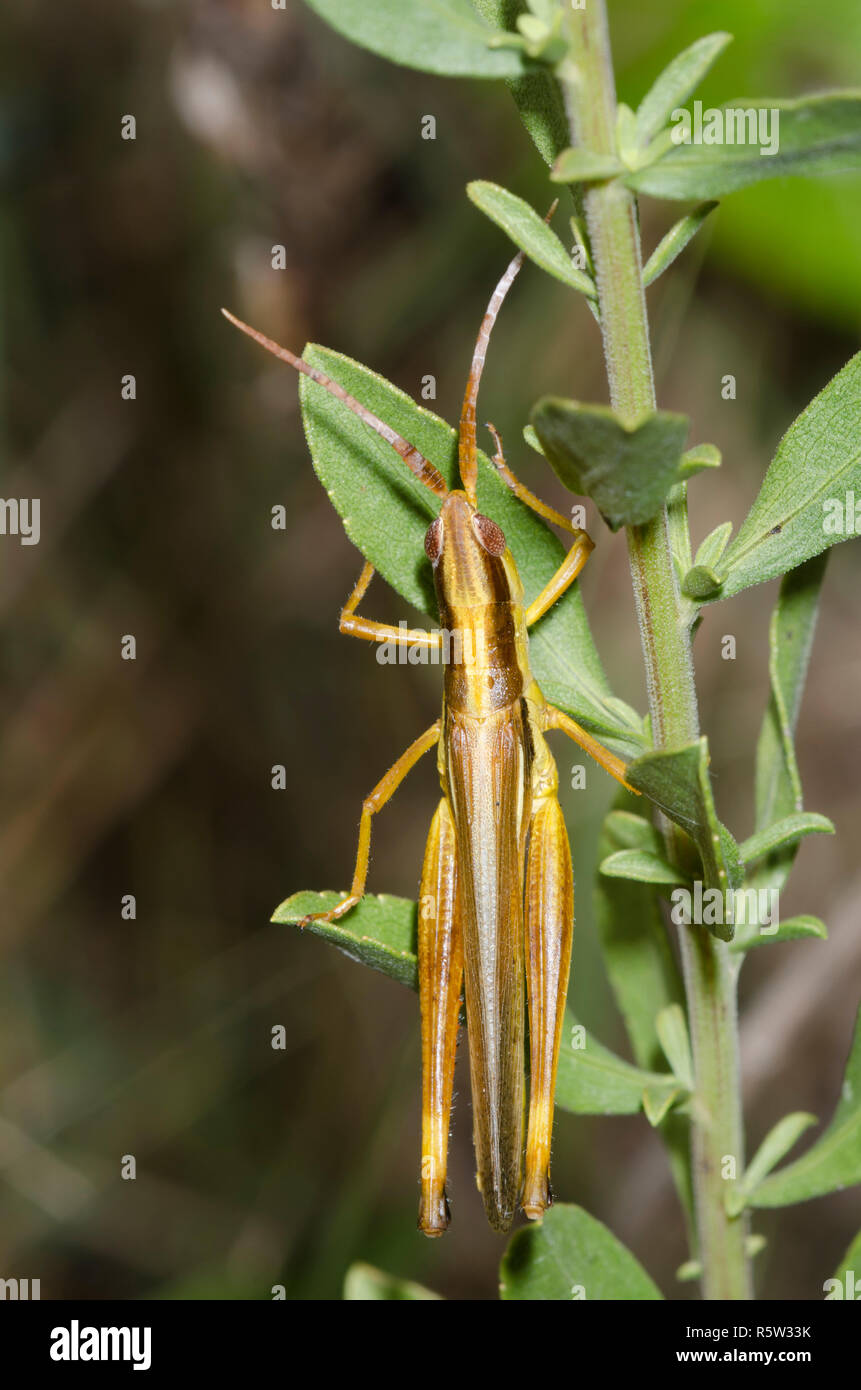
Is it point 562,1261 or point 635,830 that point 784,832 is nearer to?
point 635,830

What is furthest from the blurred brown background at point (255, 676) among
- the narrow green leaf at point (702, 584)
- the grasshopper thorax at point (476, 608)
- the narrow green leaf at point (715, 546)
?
the narrow green leaf at point (702, 584)

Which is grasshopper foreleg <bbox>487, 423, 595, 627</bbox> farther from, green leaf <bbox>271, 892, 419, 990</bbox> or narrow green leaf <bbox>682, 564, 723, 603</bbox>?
green leaf <bbox>271, 892, 419, 990</bbox>

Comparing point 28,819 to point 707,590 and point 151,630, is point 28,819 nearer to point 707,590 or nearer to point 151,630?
point 151,630

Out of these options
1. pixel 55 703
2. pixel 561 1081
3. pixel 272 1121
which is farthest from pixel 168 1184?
pixel 561 1081

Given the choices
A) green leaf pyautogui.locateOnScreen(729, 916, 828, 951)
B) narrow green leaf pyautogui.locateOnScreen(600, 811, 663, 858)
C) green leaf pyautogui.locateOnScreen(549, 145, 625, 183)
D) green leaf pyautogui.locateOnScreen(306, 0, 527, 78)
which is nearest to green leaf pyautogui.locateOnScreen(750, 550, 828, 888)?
green leaf pyautogui.locateOnScreen(729, 916, 828, 951)

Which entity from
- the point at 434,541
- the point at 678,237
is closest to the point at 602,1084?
the point at 434,541

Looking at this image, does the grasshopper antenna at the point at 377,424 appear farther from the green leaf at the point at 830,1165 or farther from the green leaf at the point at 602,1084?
the green leaf at the point at 830,1165
